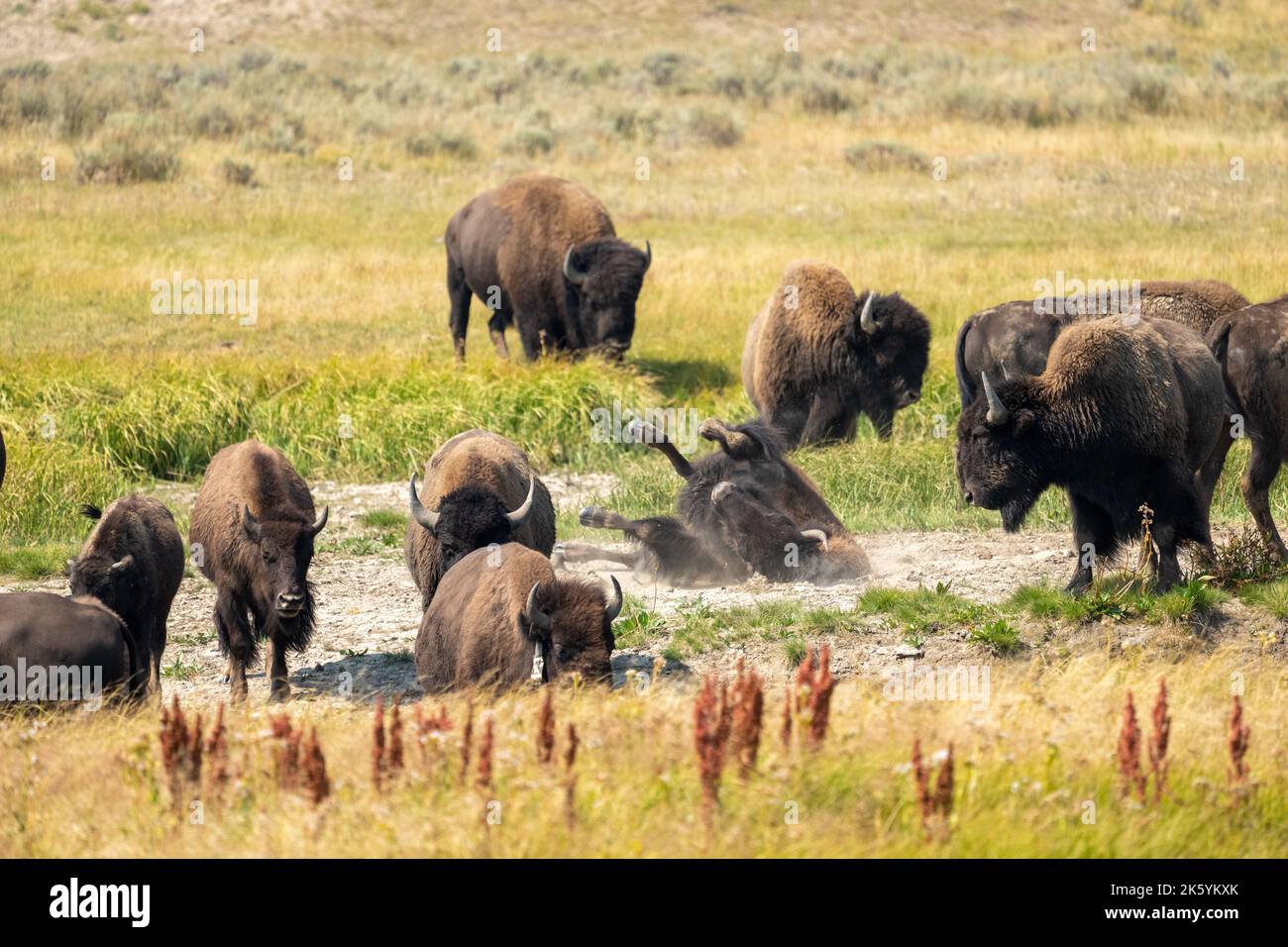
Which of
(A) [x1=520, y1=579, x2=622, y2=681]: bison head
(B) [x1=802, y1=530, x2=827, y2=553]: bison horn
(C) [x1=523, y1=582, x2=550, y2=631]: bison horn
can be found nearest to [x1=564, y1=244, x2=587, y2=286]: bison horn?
(B) [x1=802, y1=530, x2=827, y2=553]: bison horn

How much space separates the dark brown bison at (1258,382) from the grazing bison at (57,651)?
731cm

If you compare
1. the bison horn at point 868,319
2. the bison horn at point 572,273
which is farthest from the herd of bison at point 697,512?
the bison horn at point 572,273

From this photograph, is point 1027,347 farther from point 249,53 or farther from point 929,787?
point 249,53

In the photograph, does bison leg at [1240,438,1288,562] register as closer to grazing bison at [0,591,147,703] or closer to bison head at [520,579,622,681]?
bison head at [520,579,622,681]

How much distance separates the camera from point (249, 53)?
169 ft

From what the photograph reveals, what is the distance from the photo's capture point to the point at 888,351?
15.0 meters

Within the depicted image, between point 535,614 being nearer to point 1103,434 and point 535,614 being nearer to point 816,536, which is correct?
point 1103,434

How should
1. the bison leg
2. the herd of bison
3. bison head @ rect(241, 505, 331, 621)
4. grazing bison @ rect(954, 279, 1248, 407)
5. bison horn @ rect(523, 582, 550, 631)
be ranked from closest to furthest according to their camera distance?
bison horn @ rect(523, 582, 550, 631)
the herd of bison
bison head @ rect(241, 505, 331, 621)
the bison leg
grazing bison @ rect(954, 279, 1248, 407)

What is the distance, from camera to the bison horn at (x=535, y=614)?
750cm

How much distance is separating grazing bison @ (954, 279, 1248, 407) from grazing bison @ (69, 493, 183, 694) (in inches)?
215

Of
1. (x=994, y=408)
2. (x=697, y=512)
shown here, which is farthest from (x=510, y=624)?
(x=697, y=512)

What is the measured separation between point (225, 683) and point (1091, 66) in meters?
45.2

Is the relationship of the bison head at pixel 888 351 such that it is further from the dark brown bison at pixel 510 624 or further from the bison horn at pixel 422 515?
the dark brown bison at pixel 510 624

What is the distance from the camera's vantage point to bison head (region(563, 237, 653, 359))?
18.0 m
